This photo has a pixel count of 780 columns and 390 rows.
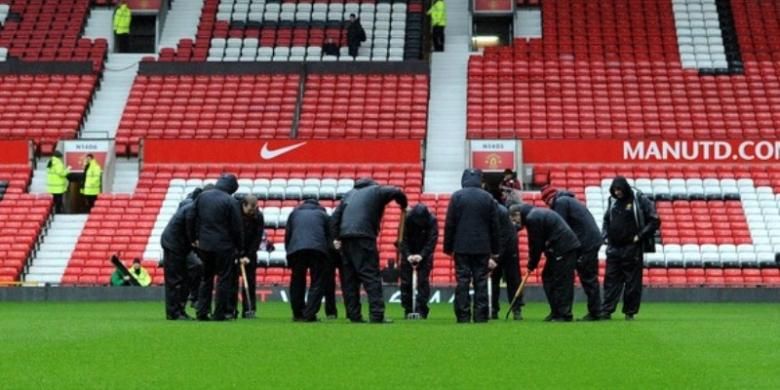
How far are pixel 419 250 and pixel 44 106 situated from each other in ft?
67.8

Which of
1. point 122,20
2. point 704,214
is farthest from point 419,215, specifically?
point 122,20

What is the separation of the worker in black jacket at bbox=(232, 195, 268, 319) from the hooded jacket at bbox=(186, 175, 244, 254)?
31.3 inches

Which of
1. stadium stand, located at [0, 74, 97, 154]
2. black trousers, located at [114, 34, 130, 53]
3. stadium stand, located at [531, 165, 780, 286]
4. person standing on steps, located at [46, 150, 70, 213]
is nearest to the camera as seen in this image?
stadium stand, located at [531, 165, 780, 286]

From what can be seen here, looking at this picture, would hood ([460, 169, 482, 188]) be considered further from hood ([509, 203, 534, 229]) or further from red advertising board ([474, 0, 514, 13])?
red advertising board ([474, 0, 514, 13])

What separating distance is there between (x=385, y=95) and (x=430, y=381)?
29.6 meters

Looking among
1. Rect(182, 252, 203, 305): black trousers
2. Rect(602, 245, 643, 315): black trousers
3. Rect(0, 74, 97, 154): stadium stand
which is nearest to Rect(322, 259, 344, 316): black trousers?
Rect(182, 252, 203, 305): black trousers

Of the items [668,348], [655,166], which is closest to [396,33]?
[655,166]

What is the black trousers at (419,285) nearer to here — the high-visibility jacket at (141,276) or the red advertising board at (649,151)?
the high-visibility jacket at (141,276)

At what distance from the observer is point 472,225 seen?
1803cm

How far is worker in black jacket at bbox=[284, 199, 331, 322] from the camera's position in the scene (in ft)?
61.8

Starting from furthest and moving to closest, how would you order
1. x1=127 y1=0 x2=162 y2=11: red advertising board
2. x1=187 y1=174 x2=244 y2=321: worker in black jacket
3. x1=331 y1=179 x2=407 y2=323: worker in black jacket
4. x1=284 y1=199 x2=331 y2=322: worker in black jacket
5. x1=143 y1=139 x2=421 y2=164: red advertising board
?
x1=127 y1=0 x2=162 y2=11: red advertising board → x1=143 y1=139 x2=421 y2=164: red advertising board → x1=284 y1=199 x2=331 y2=322: worker in black jacket → x1=187 y1=174 x2=244 y2=321: worker in black jacket → x1=331 y1=179 x2=407 y2=323: worker in black jacket

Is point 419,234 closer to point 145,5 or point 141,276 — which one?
point 141,276

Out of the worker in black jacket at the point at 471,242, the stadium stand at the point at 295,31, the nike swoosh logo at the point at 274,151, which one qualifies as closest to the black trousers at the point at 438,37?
the stadium stand at the point at 295,31

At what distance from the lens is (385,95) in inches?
1548
